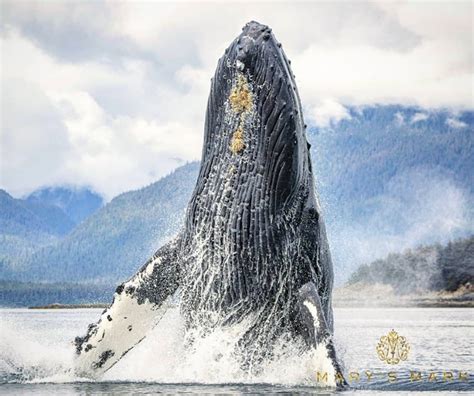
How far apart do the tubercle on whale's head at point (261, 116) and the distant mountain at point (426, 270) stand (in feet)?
382

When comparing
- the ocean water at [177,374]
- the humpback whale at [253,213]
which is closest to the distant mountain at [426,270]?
the ocean water at [177,374]

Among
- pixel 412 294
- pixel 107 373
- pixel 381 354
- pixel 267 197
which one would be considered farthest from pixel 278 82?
pixel 412 294

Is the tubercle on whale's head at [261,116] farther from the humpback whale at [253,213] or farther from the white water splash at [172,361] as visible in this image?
the white water splash at [172,361]

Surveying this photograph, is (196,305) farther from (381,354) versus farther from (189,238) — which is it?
(381,354)

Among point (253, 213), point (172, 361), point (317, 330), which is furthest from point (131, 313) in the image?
point (317, 330)

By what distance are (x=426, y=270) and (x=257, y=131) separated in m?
136

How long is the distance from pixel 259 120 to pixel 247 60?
0.58 metres

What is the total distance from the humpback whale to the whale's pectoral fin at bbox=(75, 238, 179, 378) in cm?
29

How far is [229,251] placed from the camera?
31.0 ft

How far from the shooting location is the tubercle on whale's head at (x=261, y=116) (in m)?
9.30

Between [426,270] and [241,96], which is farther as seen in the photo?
[426,270]

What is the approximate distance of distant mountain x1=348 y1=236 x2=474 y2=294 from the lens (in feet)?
426

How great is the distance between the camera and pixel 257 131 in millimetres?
9383

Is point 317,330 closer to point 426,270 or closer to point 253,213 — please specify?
point 253,213
